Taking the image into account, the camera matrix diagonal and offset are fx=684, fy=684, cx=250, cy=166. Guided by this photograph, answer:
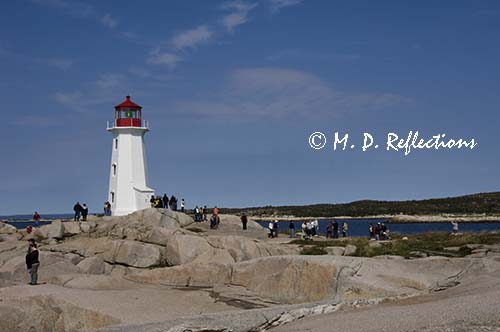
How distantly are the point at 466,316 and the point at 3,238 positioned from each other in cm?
3829

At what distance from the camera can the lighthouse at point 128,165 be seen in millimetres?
53844

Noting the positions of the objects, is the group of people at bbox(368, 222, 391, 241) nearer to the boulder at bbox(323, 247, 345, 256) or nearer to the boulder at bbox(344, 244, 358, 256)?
the boulder at bbox(344, 244, 358, 256)

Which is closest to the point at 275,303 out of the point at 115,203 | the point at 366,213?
the point at 115,203

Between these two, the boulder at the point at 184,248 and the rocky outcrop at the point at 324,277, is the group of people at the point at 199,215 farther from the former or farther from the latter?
the rocky outcrop at the point at 324,277

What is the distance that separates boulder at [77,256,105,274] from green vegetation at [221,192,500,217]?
411ft

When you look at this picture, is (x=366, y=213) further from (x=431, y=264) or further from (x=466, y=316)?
(x=466, y=316)

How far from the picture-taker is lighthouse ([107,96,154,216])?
2120 inches

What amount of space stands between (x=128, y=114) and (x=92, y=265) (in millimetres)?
22932

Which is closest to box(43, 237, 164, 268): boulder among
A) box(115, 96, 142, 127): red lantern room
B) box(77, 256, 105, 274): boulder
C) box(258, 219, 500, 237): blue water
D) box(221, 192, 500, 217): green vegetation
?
box(77, 256, 105, 274): boulder

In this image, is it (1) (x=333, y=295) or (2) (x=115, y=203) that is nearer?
(1) (x=333, y=295)

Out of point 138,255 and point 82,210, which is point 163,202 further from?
point 138,255

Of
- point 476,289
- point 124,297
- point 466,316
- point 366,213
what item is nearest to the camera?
point 466,316

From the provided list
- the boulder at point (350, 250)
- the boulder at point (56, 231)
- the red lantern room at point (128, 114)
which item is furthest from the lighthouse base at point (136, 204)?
the boulder at point (350, 250)

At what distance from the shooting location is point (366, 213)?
16775cm
